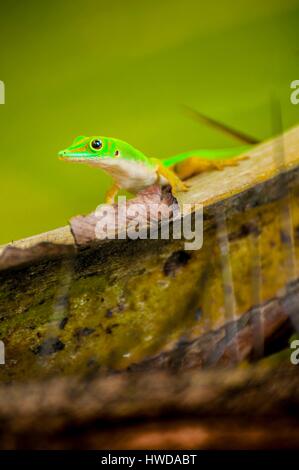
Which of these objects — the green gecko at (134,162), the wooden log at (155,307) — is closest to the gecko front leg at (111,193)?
the green gecko at (134,162)

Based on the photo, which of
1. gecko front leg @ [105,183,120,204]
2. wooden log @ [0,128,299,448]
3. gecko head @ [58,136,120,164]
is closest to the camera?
wooden log @ [0,128,299,448]

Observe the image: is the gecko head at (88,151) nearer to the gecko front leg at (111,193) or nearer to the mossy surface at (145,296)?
the gecko front leg at (111,193)

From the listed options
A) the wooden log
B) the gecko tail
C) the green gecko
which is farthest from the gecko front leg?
the wooden log

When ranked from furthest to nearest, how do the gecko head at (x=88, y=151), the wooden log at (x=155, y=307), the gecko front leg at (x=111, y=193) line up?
the gecko front leg at (x=111, y=193) < the gecko head at (x=88, y=151) < the wooden log at (x=155, y=307)

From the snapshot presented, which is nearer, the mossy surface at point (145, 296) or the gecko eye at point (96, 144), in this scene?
the mossy surface at point (145, 296)

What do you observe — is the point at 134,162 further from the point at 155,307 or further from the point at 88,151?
the point at 155,307

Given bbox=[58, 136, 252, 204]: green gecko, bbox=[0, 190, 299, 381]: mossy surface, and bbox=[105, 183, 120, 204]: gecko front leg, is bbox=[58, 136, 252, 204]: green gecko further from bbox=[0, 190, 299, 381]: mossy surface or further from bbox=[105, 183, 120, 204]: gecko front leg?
bbox=[0, 190, 299, 381]: mossy surface

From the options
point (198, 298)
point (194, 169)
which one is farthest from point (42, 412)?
point (194, 169)

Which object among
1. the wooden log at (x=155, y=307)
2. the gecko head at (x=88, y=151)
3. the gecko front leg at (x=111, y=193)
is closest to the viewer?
the wooden log at (x=155, y=307)

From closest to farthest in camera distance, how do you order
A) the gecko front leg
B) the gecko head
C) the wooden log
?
the wooden log
the gecko head
the gecko front leg
